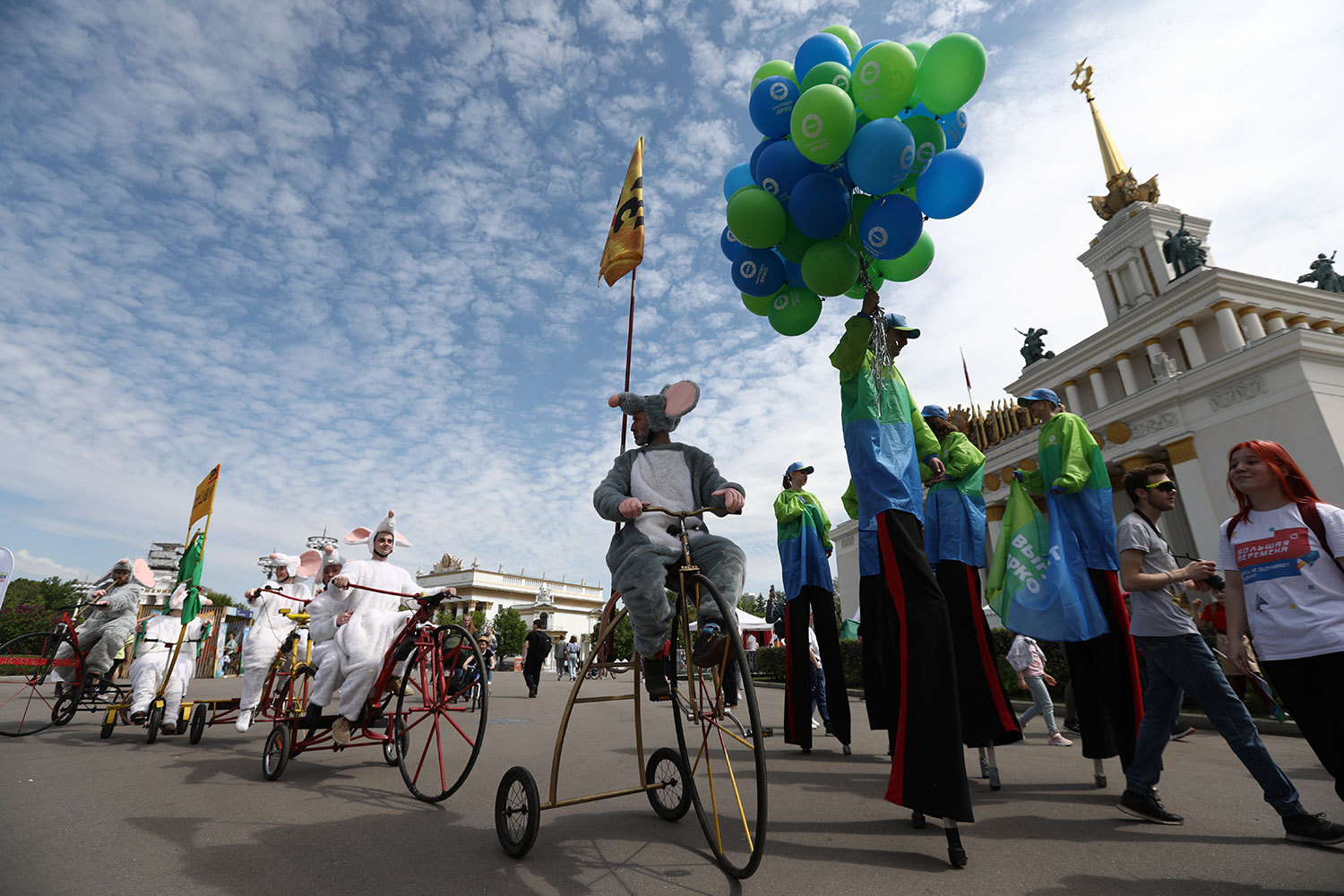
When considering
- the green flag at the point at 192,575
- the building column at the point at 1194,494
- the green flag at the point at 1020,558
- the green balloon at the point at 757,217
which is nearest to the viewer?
the green balloon at the point at 757,217

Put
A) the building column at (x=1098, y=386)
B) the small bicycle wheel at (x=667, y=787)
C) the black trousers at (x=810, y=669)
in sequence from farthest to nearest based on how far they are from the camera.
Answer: the building column at (x=1098, y=386) → the black trousers at (x=810, y=669) → the small bicycle wheel at (x=667, y=787)

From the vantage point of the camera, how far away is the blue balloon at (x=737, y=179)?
447cm

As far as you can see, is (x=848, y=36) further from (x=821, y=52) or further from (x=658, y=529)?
(x=658, y=529)

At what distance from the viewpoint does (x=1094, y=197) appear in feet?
107

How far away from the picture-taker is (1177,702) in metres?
3.49

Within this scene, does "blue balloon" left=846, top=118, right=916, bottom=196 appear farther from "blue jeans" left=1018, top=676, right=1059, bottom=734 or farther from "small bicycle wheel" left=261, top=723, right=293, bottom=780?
"small bicycle wheel" left=261, top=723, right=293, bottom=780

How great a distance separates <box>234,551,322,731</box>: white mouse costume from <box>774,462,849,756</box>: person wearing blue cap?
5429mm

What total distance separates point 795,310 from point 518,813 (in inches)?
131

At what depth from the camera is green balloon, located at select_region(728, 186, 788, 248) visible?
3775 millimetres

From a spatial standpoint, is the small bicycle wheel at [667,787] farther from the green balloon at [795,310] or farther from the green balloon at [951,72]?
the green balloon at [951,72]

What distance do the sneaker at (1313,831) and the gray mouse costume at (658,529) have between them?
276cm

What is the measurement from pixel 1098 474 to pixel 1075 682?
1.45 meters

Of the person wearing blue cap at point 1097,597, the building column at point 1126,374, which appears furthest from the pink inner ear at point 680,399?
the building column at point 1126,374

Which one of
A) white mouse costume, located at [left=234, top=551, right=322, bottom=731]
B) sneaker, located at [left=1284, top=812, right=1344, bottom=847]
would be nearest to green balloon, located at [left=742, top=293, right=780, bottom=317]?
sneaker, located at [left=1284, top=812, right=1344, bottom=847]
